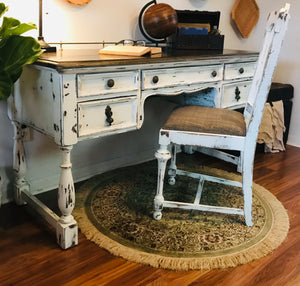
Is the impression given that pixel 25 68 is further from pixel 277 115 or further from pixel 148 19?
pixel 277 115

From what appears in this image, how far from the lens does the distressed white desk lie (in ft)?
4.99

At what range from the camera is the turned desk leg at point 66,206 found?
1630 mm

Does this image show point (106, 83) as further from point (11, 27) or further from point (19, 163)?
point (19, 163)

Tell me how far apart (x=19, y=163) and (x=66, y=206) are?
46cm

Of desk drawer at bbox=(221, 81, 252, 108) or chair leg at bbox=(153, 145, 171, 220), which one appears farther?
desk drawer at bbox=(221, 81, 252, 108)

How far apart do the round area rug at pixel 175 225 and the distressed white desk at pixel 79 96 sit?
0.24 metres

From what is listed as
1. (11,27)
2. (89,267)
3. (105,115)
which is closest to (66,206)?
(89,267)

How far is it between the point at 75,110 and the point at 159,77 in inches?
19.4

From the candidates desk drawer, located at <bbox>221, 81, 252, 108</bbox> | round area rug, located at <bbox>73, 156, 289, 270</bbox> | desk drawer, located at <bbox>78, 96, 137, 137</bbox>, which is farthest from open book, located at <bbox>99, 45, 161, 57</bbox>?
round area rug, located at <bbox>73, 156, 289, 270</bbox>

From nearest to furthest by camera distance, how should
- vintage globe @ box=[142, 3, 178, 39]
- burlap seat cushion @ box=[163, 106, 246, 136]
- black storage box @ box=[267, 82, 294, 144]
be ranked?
burlap seat cushion @ box=[163, 106, 246, 136]
vintage globe @ box=[142, 3, 178, 39]
black storage box @ box=[267, 82, 294, 144]

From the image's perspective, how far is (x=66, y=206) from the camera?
5.42ft

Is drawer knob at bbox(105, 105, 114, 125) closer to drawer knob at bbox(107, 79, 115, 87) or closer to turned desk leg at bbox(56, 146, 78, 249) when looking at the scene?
drawer knob at bbox(107, 79, 115, 87)

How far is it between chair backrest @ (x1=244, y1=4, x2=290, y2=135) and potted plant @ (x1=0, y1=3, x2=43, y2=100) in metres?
0.98

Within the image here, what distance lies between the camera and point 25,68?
67.9 inches
